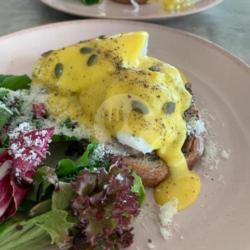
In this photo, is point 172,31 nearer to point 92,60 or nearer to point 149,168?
point 92,60

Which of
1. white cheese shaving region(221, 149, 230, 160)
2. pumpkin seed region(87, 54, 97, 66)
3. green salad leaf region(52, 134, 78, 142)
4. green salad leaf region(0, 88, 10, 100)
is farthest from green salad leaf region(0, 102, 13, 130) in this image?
white cheese shaving region(221, 149, 230, 160)

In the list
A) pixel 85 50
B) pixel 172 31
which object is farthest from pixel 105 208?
pixel 172 31

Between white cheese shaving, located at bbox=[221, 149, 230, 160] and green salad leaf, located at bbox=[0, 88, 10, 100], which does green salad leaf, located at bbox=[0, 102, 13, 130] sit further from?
white cheese shaving, located at bbox=[221, 149, 230, 160]

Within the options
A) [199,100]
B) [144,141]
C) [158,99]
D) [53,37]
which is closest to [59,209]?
[144,141]

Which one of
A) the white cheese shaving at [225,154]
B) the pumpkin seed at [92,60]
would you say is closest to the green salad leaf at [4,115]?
the pumpkin seed at [92,60]

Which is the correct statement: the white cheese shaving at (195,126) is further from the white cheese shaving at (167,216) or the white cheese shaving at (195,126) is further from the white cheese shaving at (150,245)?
the white cheese shaving at (150,245)

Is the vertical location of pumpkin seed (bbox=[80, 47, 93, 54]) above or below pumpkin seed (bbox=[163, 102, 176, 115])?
above

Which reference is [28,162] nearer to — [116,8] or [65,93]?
[65,93]
